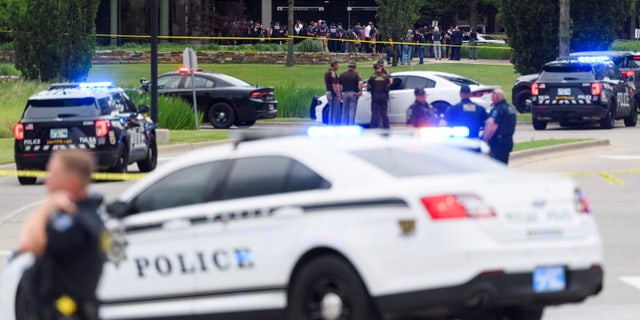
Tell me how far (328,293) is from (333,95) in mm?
25488

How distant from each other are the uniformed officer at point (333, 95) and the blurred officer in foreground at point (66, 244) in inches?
1066

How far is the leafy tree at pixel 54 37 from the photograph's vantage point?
41.9m

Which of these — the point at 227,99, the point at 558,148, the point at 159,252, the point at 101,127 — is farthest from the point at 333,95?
the point at 159,252

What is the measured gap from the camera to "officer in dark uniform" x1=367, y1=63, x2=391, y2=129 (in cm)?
3266

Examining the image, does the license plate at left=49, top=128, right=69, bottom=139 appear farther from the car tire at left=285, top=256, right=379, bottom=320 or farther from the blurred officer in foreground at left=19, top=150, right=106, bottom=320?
the blurred officer in foreground at left=19, top=150, right=106, bottom=320

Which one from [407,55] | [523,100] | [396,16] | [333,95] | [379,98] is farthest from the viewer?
[407,55]

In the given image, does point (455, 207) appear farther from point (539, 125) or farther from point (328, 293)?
point (539, 125)

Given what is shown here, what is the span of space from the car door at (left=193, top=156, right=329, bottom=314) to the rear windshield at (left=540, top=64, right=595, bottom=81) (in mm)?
25835

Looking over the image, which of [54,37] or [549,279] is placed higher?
[54,37]

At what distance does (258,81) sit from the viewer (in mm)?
56875

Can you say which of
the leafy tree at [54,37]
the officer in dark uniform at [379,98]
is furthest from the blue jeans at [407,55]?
the officer in dark uniform at [379,98]

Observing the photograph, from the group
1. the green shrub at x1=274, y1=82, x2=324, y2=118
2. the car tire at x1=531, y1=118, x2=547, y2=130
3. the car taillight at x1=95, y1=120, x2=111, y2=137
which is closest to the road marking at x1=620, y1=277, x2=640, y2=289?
the car taillight at x1=95, y1=120, x2=111, y2=137

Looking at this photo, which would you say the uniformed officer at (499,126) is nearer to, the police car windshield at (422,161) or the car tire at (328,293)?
the police car windshield at (422,161)

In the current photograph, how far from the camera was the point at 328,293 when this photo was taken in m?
9.18
